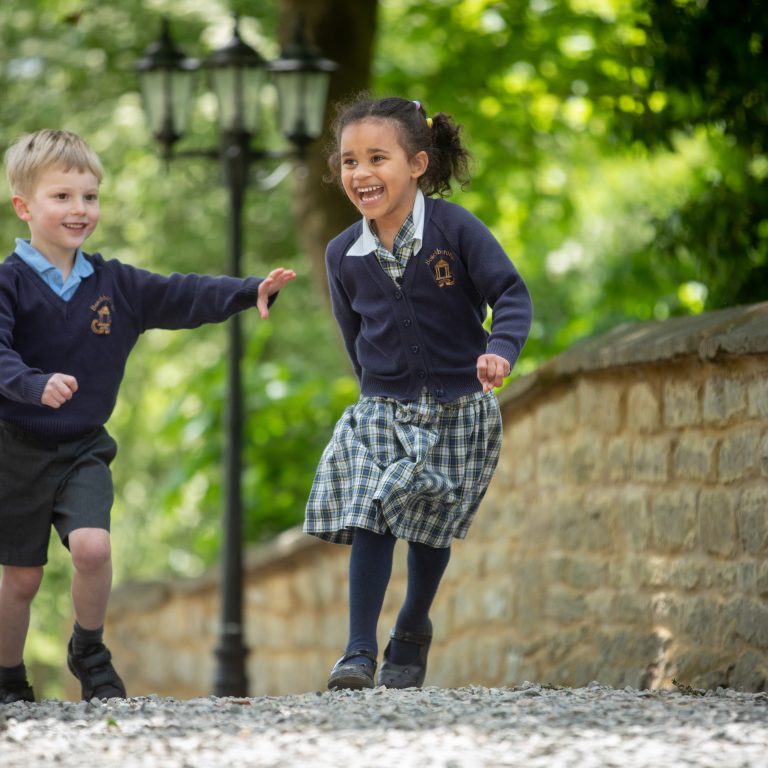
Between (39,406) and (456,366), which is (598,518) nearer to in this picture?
(456,366)

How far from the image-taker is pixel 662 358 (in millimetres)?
5168

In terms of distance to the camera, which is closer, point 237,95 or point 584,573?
point 584,573

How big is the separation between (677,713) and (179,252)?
1138 cm

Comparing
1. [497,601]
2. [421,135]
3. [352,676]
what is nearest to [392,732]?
[352,676]

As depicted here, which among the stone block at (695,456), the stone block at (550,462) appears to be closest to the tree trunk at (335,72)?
the stone block at (550,462)

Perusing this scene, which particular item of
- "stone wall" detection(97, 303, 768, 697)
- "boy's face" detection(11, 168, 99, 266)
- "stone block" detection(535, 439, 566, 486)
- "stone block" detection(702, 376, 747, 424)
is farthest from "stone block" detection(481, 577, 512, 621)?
"boy's face" detection(11, 168, 99, 266)

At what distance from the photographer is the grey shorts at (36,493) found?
416cm

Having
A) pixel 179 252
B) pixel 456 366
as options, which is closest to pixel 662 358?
pixel 456 366

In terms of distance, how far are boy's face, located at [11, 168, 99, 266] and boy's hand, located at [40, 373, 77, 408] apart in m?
0.54

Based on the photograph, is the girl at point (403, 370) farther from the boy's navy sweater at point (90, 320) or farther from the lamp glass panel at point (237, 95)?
the lamp glass panel at point (237, 95)

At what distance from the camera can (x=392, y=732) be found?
3.22 metres

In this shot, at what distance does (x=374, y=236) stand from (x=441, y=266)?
232mm

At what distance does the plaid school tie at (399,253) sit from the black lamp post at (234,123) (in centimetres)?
386

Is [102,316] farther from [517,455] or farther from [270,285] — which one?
[517,455]
